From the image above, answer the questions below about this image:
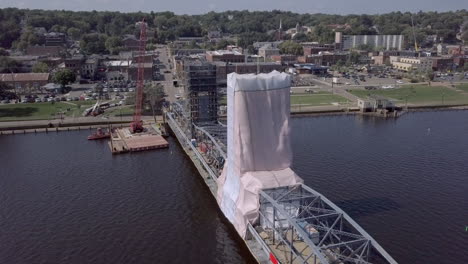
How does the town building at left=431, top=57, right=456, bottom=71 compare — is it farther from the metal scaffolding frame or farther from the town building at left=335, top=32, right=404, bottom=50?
the metal scaffolding frame

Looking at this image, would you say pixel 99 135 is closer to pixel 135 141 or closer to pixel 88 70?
pixel 135 141

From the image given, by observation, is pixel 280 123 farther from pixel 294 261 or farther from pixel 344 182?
pixel 344 182

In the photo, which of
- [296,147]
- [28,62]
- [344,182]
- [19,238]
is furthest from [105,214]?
[28,62]

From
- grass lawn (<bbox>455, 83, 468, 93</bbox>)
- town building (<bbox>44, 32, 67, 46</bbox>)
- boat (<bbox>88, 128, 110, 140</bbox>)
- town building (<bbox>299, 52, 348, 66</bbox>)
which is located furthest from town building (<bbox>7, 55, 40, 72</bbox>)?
grass lawn (<bbox>455, 83, 468, 93</bbox>)

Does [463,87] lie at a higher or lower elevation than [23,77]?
lower

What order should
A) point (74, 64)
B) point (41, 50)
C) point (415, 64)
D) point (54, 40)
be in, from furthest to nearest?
1. point (54, 40)
2. point (41, 50)
3. point (415, 64)
4. point (74, 64)

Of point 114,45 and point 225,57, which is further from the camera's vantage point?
point 114,45

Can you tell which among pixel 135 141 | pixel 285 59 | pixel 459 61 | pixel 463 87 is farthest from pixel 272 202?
pixel 459 61

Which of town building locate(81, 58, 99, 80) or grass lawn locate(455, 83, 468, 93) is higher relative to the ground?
town building locate(81, 58, 99, 80)
